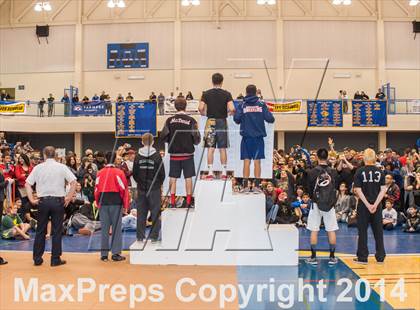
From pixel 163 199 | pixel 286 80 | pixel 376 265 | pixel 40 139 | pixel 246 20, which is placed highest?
pixel 246 20

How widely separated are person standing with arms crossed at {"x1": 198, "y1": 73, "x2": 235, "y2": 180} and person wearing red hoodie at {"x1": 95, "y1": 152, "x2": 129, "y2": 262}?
1.62 meters

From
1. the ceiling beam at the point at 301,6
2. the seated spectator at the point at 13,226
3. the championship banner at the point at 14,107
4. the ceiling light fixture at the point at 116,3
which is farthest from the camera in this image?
the ceiling beam at the point at 301,6

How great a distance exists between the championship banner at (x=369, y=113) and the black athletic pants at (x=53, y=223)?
16.1 meters

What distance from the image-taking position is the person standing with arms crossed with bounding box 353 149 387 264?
7.36 m

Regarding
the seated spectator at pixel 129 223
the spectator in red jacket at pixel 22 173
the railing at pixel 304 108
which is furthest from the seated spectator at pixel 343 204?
the railing at pixel 304 108

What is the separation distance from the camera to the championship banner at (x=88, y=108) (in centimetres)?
2178

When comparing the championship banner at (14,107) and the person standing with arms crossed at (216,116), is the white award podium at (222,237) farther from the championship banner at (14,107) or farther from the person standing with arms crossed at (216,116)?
the championship banner at (14,107)

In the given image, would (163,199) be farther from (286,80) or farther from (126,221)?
(286,80)

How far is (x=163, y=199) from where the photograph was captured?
805 cm

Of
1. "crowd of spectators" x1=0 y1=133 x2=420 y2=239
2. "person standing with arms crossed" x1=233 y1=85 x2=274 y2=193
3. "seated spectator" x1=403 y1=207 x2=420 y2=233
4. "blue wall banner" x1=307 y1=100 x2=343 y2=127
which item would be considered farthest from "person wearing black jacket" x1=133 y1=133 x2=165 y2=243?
"blue wall banner" x1=307 y1=100 x2=343 y2=127

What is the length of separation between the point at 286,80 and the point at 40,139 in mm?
14766

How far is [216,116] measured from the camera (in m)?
7.48

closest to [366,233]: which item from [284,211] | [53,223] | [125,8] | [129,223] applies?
[284,211]

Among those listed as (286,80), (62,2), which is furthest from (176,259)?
(62,2)
